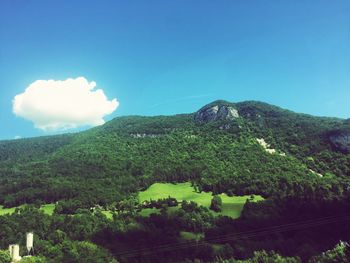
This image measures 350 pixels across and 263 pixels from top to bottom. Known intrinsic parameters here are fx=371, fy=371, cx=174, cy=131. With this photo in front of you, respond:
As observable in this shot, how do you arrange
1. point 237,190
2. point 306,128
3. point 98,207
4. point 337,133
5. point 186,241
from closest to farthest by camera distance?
point 186,241 → point 98,207 → point 237,190 → point 337,133 → point 306,128

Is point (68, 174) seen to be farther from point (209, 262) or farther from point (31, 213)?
point (209, 262)

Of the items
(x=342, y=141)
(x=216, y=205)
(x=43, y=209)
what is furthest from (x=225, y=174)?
(x=43, y=209)

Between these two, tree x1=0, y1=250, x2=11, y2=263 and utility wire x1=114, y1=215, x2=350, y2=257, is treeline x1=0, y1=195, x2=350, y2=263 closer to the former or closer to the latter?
utility wire x1=114, y1=215, x2=350, y2=257

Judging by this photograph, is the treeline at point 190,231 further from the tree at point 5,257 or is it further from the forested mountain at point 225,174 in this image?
the tree at point 5,257

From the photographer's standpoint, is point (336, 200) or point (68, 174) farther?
point (68, 174)

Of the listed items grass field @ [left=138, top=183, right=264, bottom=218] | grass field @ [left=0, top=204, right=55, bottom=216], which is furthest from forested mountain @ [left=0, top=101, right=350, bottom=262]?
grass field @ [left=138, top=183, right=264, bottom=218]

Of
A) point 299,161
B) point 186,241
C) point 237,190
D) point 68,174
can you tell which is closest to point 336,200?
point 237,190

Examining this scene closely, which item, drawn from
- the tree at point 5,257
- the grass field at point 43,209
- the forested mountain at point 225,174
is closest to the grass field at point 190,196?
the forested mountain at point 225,174

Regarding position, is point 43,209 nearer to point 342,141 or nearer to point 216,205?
point 216,205
